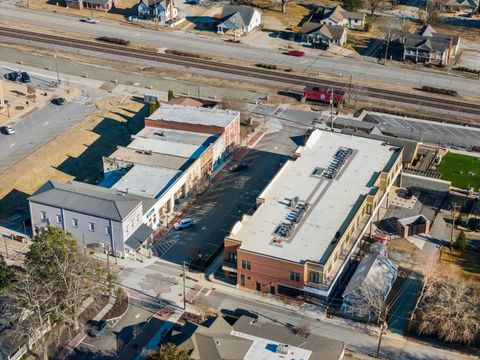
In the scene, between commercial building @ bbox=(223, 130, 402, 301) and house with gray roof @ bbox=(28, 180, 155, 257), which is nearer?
commercial building @ bbox=(223, 130, 402, 301)

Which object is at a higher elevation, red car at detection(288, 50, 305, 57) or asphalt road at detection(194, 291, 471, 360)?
red car at detection(288, 50, 305, 57)

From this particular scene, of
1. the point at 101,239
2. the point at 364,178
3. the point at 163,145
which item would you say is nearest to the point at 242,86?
the point at 163,145

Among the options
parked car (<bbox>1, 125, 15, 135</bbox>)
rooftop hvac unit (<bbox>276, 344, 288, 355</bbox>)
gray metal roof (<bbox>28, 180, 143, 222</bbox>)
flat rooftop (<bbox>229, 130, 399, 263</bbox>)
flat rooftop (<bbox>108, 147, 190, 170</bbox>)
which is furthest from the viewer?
parked car (<bbox>1, 125, 15, 135</bbox>)

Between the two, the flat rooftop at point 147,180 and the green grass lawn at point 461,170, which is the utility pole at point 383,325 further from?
the green grass lawn at point 461,170

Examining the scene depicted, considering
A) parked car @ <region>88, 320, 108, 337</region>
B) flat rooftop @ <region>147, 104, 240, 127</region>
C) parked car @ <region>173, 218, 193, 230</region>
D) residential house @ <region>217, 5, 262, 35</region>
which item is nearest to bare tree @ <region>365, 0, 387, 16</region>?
residential house @ <region>217, 5, 262, 35</region>

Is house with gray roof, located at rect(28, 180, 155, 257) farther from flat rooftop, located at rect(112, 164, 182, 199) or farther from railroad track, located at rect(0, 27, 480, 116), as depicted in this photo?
A: railroad track, located at rect(0, 27, 480, 116)

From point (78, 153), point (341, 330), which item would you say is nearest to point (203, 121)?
point (78, 153)
